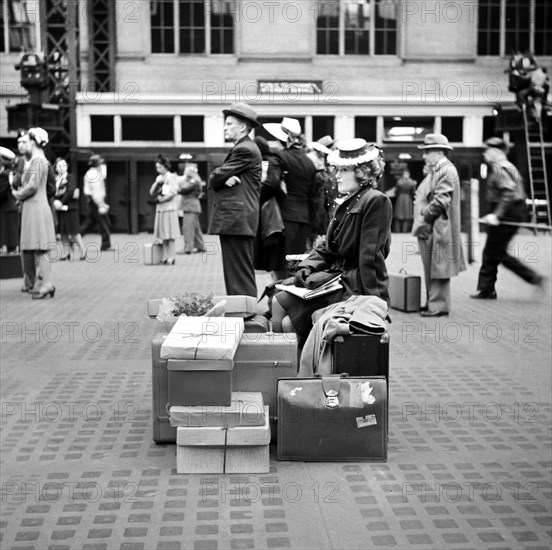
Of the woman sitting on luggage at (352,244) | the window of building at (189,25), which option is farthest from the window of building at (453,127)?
the woman sitting on luggage at (352,244)

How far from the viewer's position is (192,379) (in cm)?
514

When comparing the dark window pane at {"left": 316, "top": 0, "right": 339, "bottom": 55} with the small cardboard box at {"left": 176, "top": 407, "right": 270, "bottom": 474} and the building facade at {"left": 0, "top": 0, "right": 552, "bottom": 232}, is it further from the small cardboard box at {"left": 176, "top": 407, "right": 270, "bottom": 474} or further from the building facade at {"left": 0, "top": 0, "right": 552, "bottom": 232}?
the small cardboard box at {"left": 176, "top": 407, "right": 270, "bottom": 474}

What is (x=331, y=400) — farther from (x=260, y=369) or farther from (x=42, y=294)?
(x=42, y=294)

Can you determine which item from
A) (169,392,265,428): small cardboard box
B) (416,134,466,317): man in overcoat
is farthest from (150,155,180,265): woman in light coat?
(169,392,265,428): small cardboard box

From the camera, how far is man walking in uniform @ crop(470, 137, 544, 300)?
5.46 meters

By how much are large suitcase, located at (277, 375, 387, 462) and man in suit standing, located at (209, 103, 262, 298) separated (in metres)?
3.62

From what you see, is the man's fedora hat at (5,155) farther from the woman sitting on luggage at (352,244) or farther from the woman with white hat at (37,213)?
the woman sitting on luggage at (352,244)

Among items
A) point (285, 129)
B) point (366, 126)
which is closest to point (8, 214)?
point (285, 129)

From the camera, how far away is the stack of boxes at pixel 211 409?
494 centimetres

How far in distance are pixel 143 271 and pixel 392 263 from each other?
4.57 m

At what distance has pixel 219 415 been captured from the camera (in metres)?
5.00

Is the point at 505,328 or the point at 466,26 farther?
the point at 466,26

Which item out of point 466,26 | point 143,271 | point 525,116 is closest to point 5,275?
point 143,271

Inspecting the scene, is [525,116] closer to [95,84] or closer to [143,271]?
[95,84]
